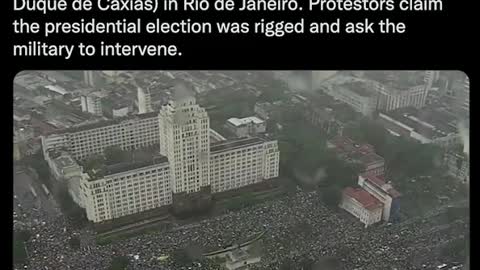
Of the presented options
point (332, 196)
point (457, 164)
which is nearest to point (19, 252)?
point (332, 196)

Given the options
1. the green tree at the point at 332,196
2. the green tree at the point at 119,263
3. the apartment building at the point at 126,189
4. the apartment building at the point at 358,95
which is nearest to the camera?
the green tree at the point at 119,263

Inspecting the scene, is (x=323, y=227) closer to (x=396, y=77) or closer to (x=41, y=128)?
(x=396, y=77)

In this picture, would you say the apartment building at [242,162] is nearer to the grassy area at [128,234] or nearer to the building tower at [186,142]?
the building tower at [186,142]

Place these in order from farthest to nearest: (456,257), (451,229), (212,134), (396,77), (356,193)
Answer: (396,77) → (212,134) → (356,193) → (451,229) → (456,257)

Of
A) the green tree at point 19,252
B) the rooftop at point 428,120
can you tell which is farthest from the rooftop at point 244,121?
the green tree at point 19,252

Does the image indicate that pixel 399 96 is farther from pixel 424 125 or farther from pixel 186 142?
pixel 186 142

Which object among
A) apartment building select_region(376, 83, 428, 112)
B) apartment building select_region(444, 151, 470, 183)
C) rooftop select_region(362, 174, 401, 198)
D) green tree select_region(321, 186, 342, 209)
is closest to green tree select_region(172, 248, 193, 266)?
green tree select_region(321, 186, 342, 209)

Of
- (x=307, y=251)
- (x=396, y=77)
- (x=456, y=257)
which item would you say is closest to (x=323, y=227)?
(x=307, y=251)
